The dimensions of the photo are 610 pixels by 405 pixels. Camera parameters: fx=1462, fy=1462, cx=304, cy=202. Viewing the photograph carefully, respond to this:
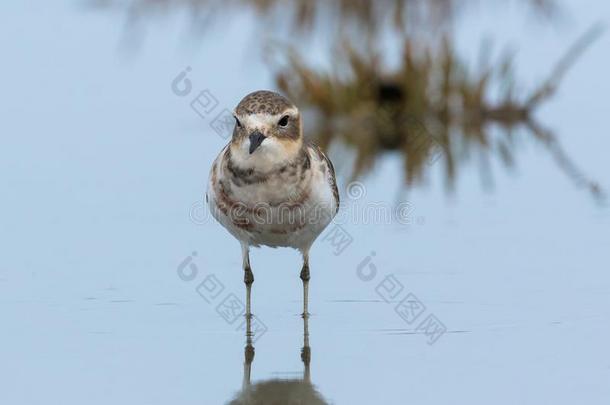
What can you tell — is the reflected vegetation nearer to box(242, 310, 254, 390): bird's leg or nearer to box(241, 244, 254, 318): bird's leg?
box(241, 244, 254, 318): bird's leg

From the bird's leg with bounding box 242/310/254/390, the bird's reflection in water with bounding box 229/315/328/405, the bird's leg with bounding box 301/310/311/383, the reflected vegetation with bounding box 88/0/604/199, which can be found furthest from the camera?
the reflected vegetation with bounding box 88/0/604/199

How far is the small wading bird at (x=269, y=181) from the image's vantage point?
26.5ft

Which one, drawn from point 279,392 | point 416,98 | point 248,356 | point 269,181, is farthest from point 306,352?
point 416,98

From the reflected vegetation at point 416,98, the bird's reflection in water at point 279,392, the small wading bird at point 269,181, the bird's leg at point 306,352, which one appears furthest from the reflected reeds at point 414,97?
the bird's reflection in water at point 279,392

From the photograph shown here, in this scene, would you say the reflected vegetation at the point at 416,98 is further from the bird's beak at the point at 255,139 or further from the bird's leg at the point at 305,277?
the bird's beak at the point at 255,139

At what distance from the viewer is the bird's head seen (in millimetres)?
7992

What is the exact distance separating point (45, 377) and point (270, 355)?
1215 millimetres

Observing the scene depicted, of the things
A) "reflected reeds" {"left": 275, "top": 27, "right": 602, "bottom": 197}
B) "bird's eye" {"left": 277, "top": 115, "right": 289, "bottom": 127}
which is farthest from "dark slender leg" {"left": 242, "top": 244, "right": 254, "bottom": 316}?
"reflected reeds" {"left": 275, "top": 27, "right": 602, "bottom": 197}

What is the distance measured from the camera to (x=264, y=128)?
8023 millimetres

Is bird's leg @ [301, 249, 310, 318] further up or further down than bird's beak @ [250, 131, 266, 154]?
further down

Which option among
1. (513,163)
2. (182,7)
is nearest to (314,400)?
(513,163)

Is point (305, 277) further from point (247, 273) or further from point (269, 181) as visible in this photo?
point (269, 181)

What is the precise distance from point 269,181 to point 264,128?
1.09 ft

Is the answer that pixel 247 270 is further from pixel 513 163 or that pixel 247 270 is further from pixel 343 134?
pixel 343 134
